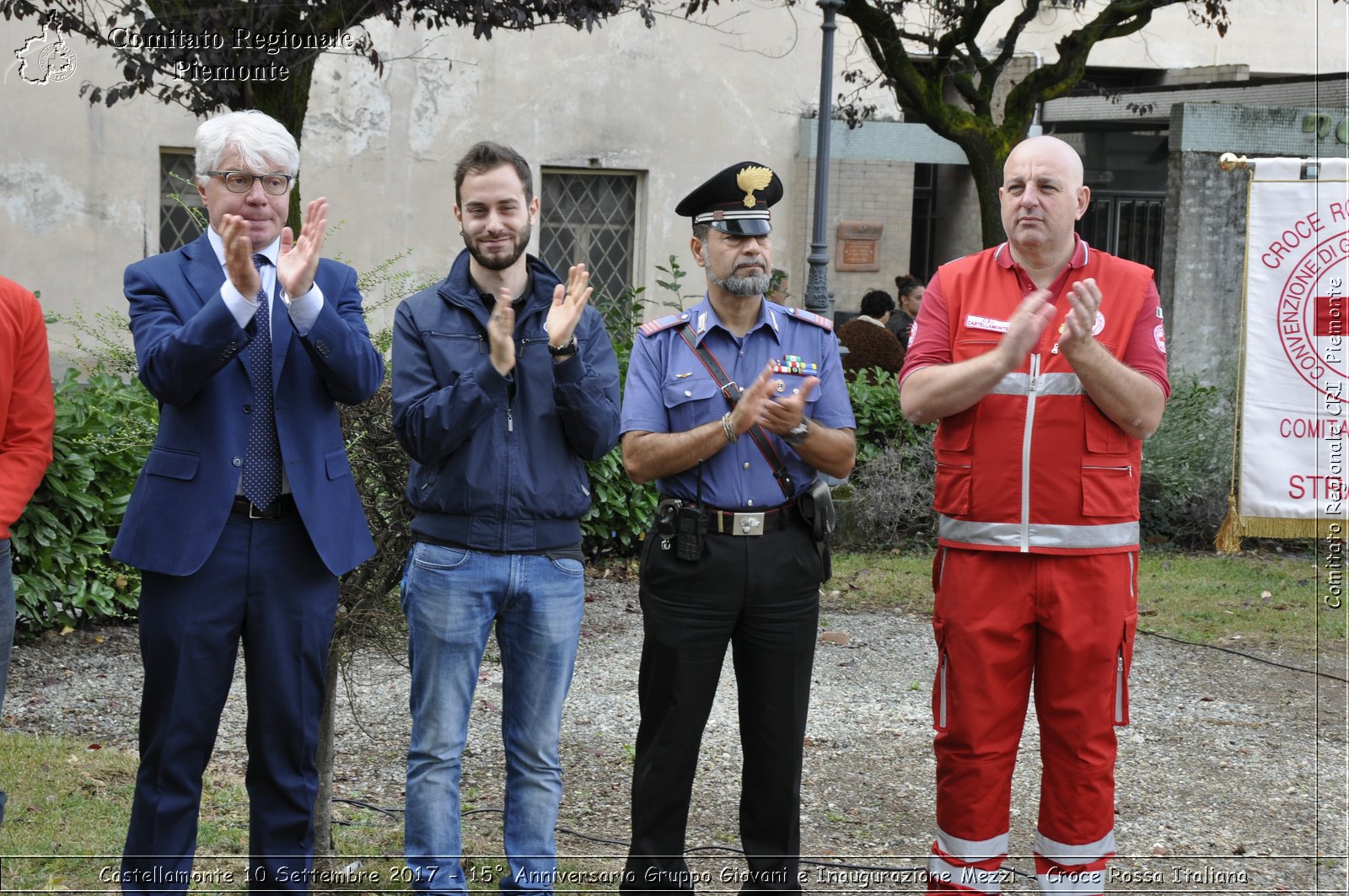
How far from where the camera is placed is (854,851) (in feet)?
16.4

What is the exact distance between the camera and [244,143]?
362 cm

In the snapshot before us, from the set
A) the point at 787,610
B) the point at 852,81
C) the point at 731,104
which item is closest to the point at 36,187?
the point at 731,104

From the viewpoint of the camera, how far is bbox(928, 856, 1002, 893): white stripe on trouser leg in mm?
4082

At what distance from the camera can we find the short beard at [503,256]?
158 inches

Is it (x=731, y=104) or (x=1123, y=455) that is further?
(x=731, y=104)

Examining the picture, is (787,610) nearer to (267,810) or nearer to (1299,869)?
(267,810)

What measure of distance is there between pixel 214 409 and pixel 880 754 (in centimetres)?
359

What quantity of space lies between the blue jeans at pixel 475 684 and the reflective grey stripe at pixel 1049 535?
1.21m

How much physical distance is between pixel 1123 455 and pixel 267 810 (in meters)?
2.69

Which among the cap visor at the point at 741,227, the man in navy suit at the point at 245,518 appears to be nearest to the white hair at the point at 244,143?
the man in navy suit at the point at 245,518

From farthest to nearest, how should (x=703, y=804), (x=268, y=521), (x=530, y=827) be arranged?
(x=703, y=804), (x=530, y=827), (x=268, y=521)

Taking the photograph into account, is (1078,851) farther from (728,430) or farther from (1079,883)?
(728,430)

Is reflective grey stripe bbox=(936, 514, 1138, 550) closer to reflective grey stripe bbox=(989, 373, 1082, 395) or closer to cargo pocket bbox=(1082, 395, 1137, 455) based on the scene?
cargo pocket bbox=(1082, 395, 1137, 455)

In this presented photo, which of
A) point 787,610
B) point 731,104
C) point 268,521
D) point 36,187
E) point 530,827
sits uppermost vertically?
point 731,104
